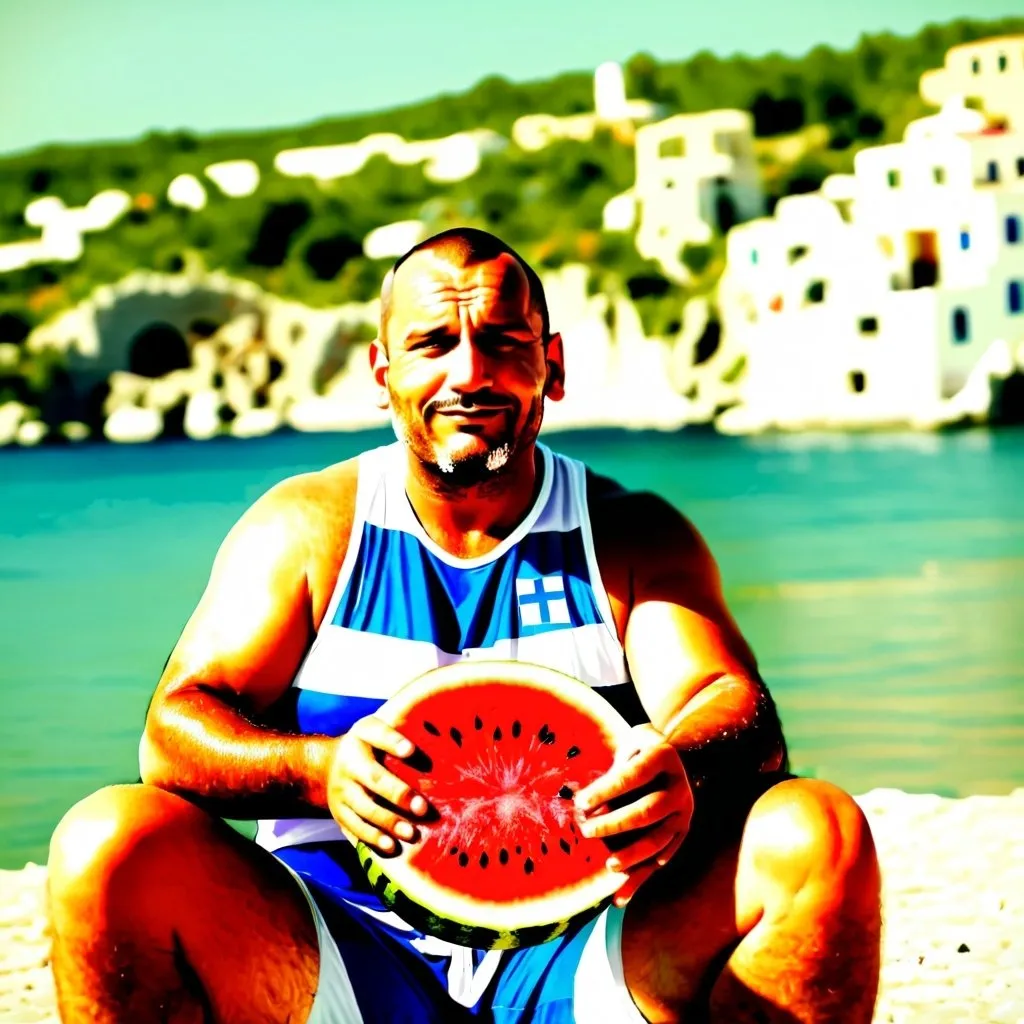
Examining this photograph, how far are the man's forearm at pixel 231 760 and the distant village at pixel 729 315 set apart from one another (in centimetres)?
5126

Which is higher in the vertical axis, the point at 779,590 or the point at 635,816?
the point at 635,816

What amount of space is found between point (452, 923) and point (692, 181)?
73.4 m

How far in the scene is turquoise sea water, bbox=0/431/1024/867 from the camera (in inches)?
414

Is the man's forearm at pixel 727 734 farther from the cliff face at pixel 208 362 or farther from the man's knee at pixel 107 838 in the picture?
the cliff face at pixel 208 362

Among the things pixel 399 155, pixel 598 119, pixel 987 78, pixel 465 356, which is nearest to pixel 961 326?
pixel 987 78

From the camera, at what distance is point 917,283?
59031mm

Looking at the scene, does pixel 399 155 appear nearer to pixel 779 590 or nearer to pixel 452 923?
pixel 779 590

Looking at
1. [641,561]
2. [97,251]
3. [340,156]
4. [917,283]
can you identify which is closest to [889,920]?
[641,561]

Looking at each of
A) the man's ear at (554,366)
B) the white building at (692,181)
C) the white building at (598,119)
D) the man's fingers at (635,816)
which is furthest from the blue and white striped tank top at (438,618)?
the white building at (598,119)

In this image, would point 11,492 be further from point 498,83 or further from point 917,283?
point 498,83

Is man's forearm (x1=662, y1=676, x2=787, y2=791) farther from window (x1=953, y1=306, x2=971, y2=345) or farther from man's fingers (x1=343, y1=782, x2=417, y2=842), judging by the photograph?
window (x1=953, y1=306, x2=971, y2=345)

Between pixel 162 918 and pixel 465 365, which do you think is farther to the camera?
pixel 465 365

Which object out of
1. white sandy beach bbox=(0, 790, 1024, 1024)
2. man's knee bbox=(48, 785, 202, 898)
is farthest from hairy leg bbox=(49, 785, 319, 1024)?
white sandy beach bbox=(0, 790, 1024, 1024)

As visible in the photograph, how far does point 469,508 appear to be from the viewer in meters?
2.73
